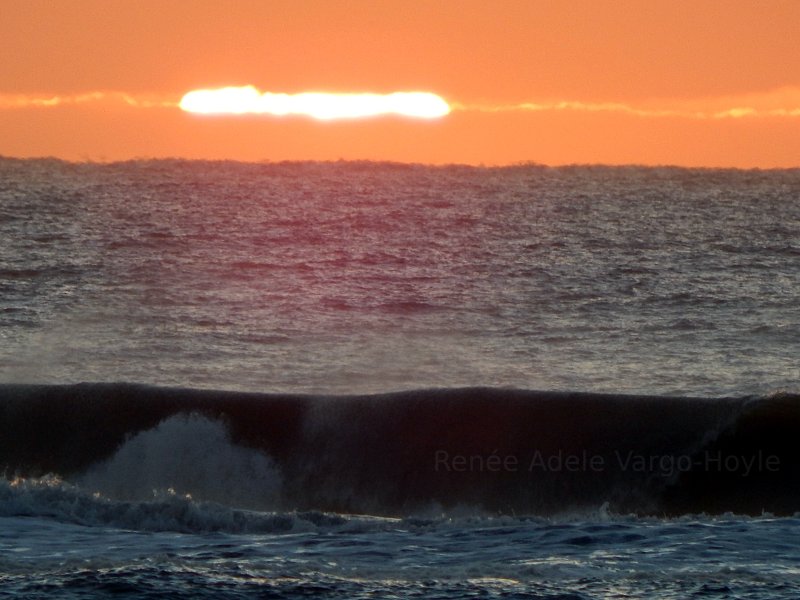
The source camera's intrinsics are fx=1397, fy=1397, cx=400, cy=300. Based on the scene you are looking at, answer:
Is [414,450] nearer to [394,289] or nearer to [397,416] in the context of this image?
[397,416]

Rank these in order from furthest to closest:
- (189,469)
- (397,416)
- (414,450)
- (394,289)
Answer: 1. (394,289)
2. (397,416)
3. (189,469)
4. (414,450)

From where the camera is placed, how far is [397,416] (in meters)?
18.9

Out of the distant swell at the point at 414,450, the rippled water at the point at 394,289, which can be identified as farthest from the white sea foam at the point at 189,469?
the rippled water at the point at 394,289

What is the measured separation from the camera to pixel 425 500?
17.4 meters

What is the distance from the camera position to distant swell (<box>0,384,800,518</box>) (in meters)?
17.2

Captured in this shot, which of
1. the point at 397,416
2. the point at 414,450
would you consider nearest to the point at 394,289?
→ the point at 397,416

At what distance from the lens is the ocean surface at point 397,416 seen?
12.6 meters

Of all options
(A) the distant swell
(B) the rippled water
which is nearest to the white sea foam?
(A) the distant swell

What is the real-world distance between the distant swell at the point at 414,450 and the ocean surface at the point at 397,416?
0.13 ft

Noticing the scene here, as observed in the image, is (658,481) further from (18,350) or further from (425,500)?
(18,350)

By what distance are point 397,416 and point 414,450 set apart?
76 cm

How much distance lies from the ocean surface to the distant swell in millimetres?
A: 38

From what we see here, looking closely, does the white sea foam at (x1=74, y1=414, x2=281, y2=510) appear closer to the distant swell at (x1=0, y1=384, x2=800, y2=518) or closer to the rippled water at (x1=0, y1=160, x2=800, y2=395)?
the distant swell at (x1=0, y1=384, x2=800, y2=518)

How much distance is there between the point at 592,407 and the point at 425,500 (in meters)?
2.69
